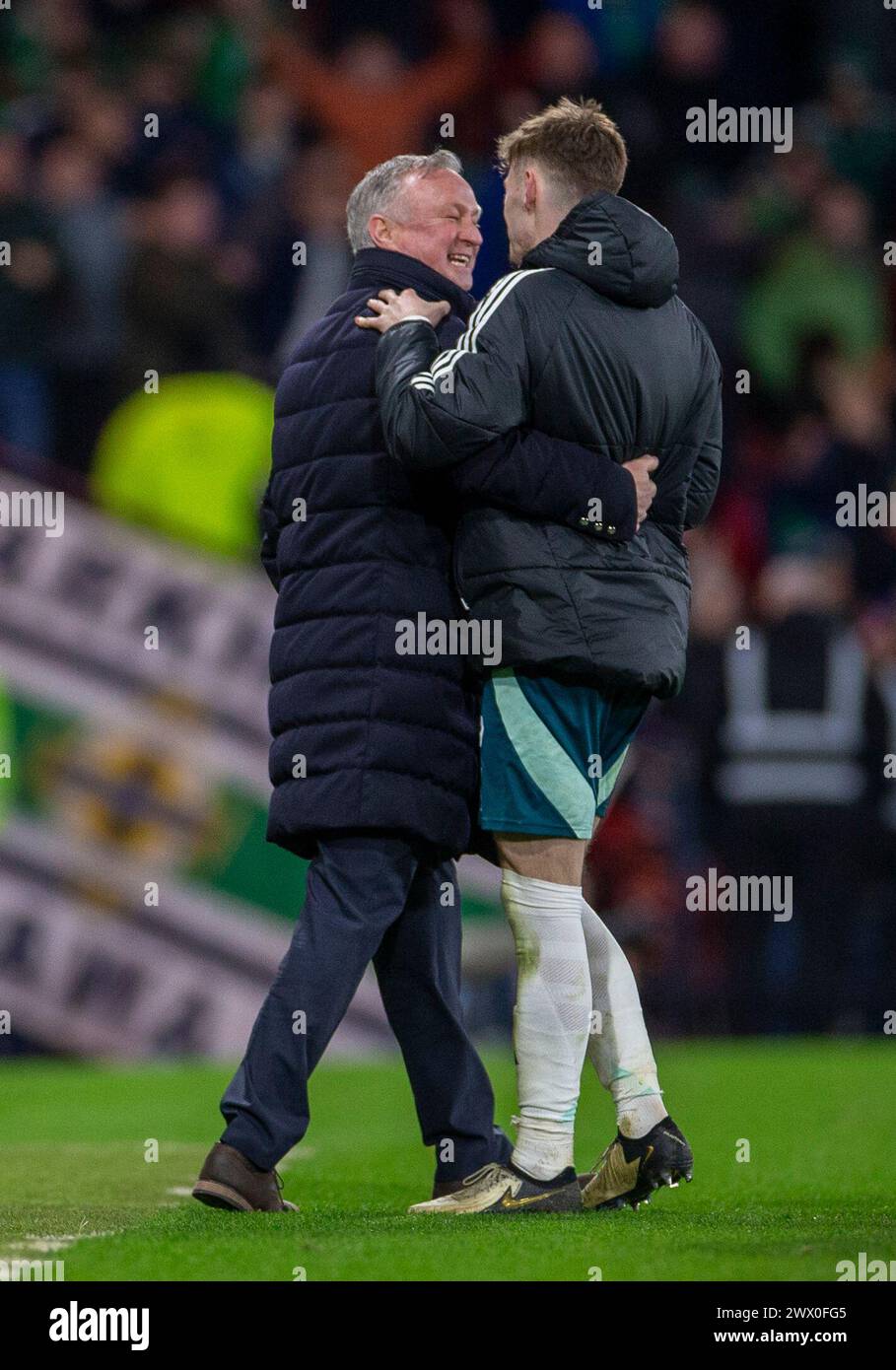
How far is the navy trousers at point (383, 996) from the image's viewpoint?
416cm

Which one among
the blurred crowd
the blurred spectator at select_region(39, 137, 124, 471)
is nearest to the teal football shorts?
the blurred crowd

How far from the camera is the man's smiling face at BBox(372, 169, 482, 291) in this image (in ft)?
14.8

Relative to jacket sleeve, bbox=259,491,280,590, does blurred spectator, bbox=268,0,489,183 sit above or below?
above

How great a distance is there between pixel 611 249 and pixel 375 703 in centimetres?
97

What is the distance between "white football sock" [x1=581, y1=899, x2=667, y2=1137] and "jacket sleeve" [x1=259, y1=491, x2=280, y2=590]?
0.95 metres

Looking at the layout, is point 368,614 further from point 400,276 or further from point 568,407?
point 400,276

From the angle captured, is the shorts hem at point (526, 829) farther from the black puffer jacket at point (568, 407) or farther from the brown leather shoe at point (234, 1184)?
the brown leather shoe at point (234, 1184)

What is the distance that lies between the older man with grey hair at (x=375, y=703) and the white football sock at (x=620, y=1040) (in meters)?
0.30

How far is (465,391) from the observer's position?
4047 millimetres

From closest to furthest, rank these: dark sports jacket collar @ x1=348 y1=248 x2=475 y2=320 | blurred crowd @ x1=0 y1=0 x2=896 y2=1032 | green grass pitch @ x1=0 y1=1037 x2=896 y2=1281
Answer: green grass pitch @ x1=0 y1=1037 x2=896 y2=1281 → dark sports jacket collar @ x1=348 y1=248 x2=475 y2=320 → blurred crowd @ x1=0 y1=0 x2=896 y2=1032

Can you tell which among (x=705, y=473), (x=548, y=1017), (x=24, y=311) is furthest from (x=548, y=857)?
(x=24, y=311)

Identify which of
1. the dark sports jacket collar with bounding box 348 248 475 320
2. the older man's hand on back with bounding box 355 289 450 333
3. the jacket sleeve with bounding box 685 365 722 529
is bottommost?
the jacket sleeve with bounding box 685 365 722 529

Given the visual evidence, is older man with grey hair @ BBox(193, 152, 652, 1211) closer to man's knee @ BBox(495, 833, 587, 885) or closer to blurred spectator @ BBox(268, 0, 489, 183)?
man's knee @ BBox(495, 833, 587, 885)

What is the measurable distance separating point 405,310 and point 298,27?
7.14 m
